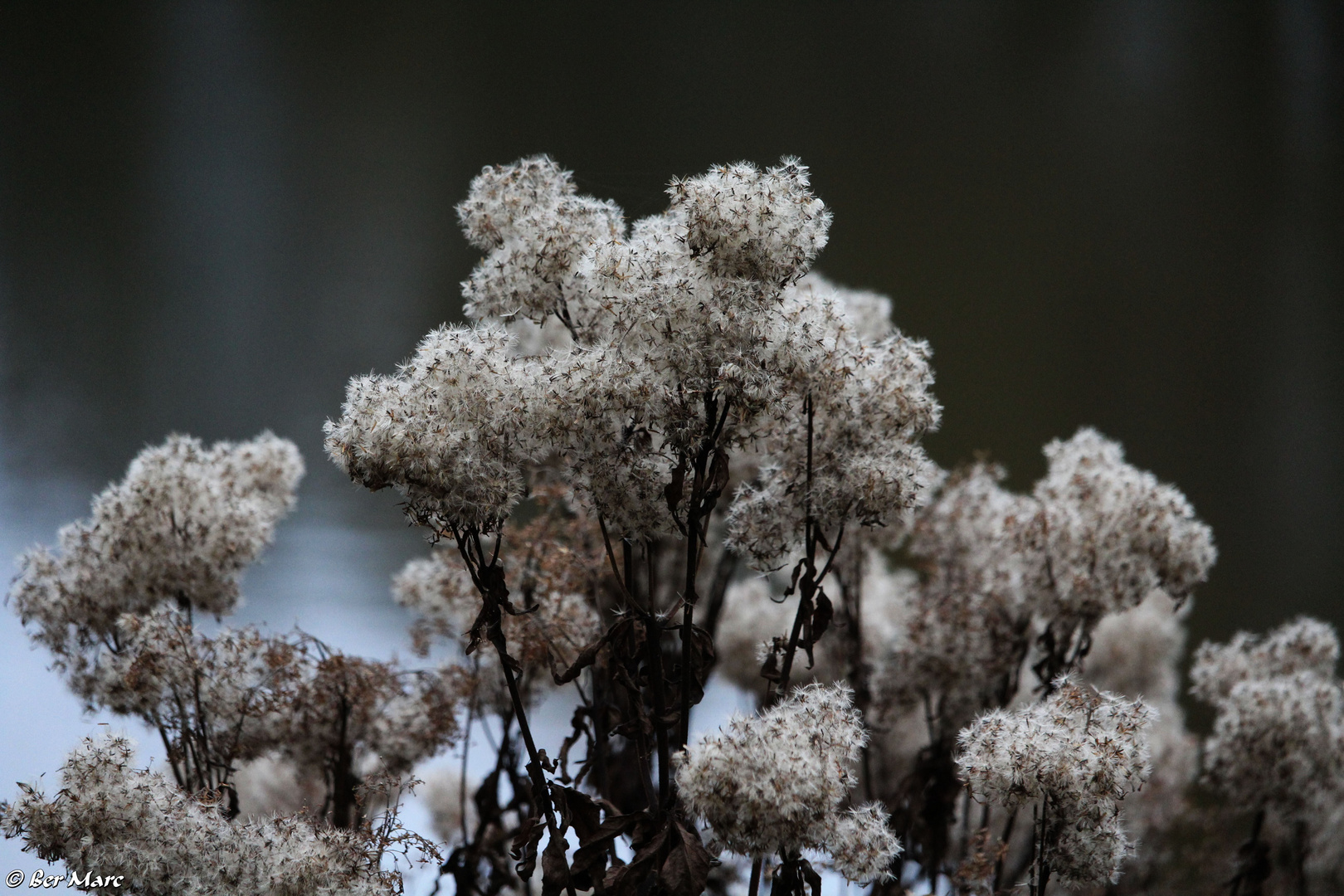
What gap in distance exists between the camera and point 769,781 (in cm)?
97

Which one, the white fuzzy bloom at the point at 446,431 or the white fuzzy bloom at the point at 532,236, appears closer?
the white fuzzy bloom at the point at 446,431

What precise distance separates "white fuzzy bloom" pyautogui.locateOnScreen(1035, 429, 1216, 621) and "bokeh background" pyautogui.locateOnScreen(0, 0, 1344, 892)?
0.79 m

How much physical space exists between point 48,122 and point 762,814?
105 inches

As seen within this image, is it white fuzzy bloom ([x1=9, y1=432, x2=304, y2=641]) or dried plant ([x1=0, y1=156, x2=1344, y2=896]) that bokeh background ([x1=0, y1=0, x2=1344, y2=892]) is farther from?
white fuzzy bloom ([x1=9, y1=432, x2=304, y2=641])

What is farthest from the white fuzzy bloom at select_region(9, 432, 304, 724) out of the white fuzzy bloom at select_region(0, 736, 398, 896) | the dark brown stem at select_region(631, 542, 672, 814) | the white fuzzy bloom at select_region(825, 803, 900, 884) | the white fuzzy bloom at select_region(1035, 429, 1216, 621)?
the white fuzzy bloom at select_region(1035, 429, 1216, 621)

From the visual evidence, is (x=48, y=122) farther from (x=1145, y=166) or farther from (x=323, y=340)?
(x=1145, y=166)

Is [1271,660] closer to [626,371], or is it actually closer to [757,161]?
[626,371]

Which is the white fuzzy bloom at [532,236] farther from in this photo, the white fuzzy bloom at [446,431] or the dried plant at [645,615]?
the white fuzzy bloom at [446,431]

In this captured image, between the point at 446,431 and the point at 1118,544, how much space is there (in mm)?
1037

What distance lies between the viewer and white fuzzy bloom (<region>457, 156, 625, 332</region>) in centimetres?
119

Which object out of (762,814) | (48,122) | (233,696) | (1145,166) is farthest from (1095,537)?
(1145,166)

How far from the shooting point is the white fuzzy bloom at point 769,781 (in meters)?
0.98

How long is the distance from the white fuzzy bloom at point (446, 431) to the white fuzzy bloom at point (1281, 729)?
4.39 feet

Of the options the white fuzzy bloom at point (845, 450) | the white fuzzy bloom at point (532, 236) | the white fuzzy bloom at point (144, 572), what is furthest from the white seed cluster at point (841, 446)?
the white fuzzy bloom at point (144, 572)
